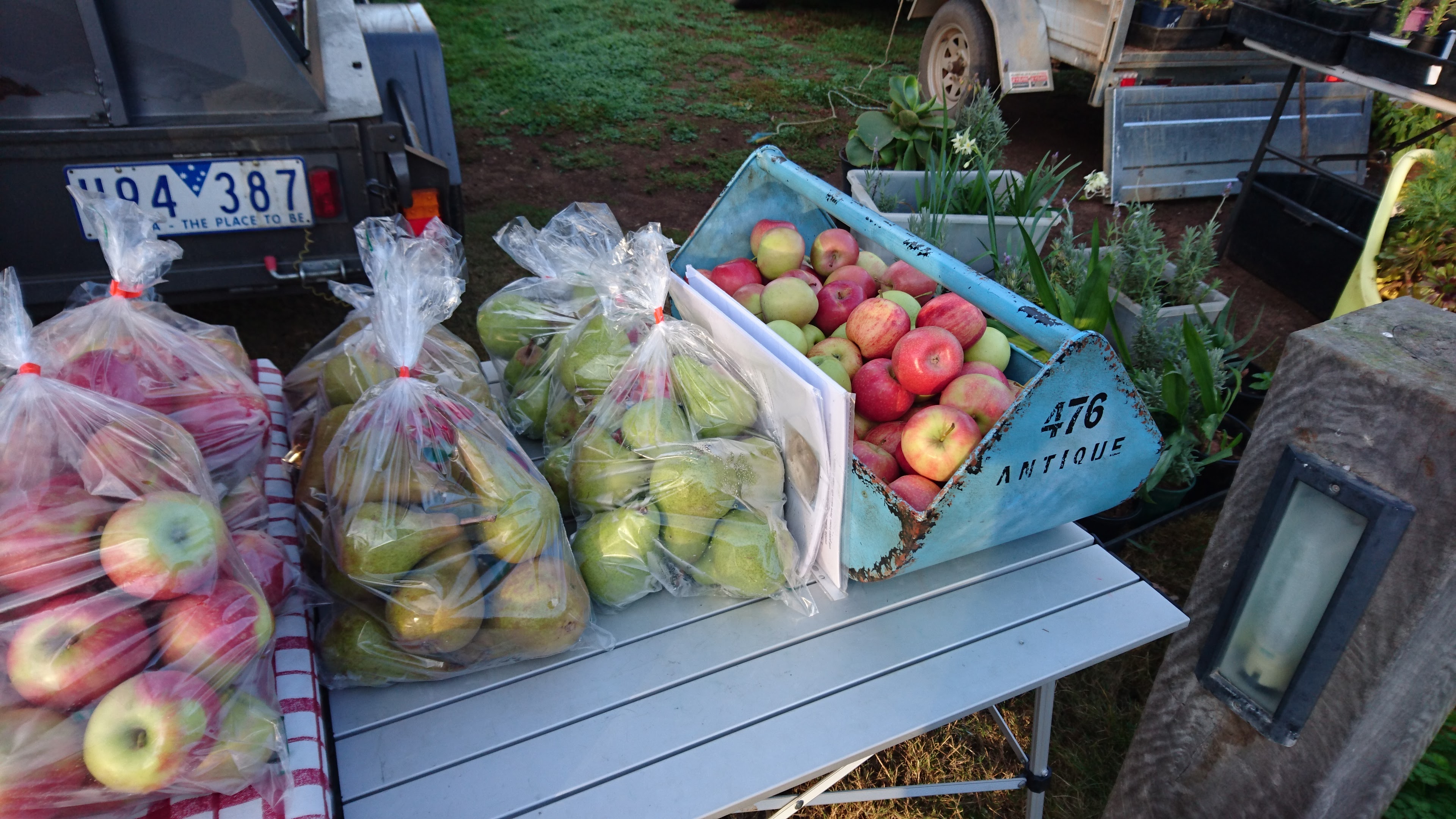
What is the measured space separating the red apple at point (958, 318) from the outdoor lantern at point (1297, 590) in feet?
1.83

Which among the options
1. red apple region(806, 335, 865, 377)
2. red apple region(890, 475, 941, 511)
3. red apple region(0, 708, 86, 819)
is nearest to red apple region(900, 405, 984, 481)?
red apple region(890, 475, 941, 511)

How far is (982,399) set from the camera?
1440 mm

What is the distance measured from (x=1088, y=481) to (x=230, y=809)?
1.38m

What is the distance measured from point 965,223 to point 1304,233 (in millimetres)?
2162

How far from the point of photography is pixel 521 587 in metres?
1.24

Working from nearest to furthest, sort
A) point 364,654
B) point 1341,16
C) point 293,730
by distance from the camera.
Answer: point 293,730 → point 364,654 → point 1341,16

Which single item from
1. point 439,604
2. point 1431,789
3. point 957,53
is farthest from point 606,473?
point 957,53

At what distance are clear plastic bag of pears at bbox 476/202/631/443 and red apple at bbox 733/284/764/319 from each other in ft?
0.92

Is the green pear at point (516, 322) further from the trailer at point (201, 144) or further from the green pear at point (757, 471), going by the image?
the trailer at point (201, 144)

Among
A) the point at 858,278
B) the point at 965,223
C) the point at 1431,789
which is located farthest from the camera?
the point at 965,223

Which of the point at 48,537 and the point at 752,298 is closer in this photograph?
the point at 48,537

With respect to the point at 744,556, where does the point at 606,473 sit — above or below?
above

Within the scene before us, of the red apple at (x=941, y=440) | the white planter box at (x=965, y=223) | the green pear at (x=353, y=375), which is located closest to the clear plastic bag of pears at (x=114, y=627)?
the green pear at (x=353, y=375)

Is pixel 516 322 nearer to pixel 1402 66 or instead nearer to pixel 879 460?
pixel 879 460
